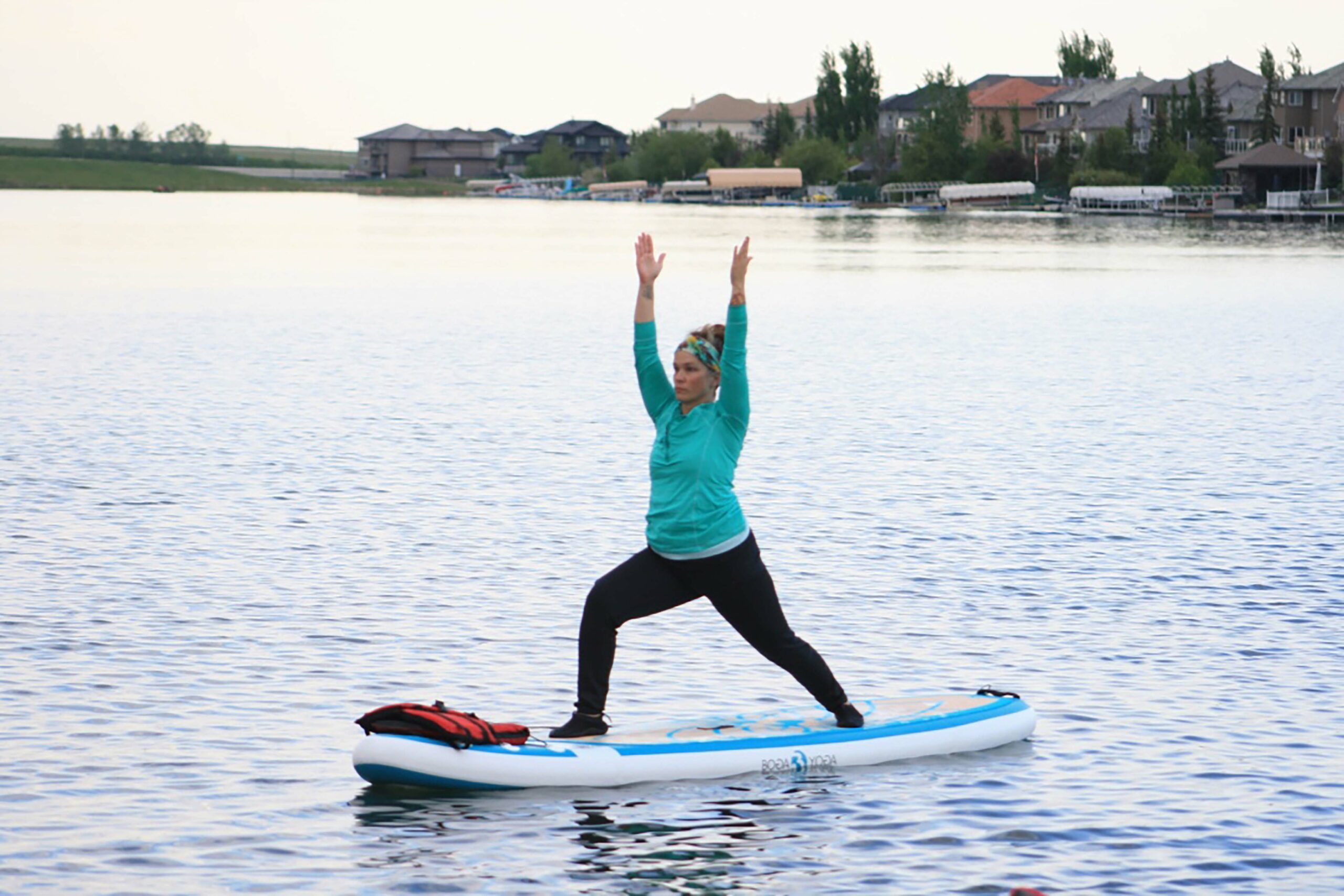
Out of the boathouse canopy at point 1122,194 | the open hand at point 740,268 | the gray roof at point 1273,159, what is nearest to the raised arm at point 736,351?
the open hand at point 740,268

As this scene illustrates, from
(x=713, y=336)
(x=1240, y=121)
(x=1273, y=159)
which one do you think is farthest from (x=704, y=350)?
(x=1240, y=121)

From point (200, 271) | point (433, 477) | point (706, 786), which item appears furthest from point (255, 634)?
point (200, 271)

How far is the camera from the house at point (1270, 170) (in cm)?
13925

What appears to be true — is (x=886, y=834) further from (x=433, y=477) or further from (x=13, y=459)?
(x=13, y=459)

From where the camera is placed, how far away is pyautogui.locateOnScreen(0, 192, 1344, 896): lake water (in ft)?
32.6

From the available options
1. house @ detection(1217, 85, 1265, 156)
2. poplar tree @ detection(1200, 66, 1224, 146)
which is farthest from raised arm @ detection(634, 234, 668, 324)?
house @ detection(1217, 85, 1265, 156)

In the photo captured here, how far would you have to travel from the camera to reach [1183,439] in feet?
94.5

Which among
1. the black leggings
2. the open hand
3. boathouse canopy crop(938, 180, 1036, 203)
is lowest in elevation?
the black leggings

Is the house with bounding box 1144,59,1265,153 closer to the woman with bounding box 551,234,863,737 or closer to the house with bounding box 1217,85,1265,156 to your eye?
the house with bounding box 1217,85,1265,156

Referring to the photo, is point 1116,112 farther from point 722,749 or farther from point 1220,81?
point 722,749

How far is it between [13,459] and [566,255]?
244ft

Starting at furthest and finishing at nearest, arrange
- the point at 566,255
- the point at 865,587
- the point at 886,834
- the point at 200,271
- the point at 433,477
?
the point at 566,255, the point at 200,271, the point at 433,477, the point at 865,587, the point at 886,834

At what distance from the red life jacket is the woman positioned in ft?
2.10

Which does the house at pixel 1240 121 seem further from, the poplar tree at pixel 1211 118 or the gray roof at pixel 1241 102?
the poplar tree at pixel 1211 118
